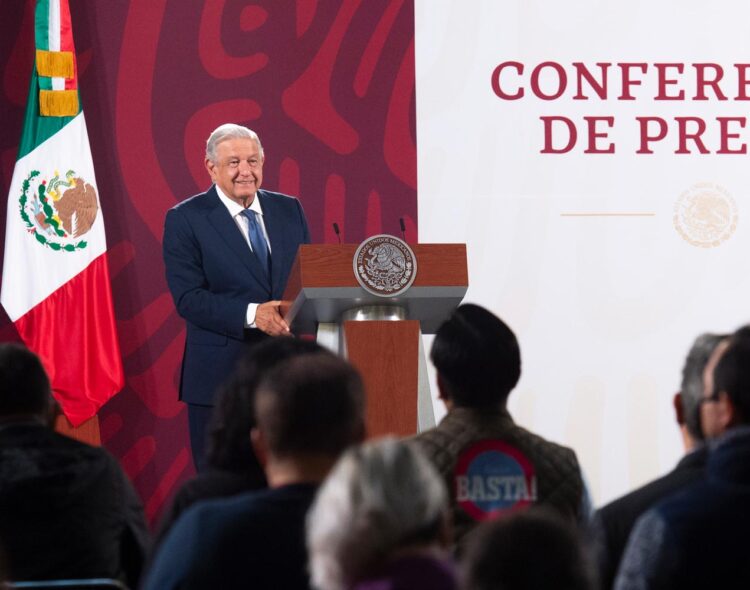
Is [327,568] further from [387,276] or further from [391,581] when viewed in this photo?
[387,276]

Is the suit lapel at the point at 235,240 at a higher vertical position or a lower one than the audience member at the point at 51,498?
higher

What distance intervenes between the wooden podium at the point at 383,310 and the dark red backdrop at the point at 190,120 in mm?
2310

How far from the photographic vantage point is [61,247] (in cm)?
607

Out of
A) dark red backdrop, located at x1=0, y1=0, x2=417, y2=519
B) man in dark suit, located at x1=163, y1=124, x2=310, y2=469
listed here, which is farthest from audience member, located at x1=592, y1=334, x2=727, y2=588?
dark red backdrop, located at x1=0, y1=0, x2=417, y2=519

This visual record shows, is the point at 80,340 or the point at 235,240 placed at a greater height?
the point at 235,240

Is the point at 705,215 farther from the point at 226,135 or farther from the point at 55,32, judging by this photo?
the point at 55,32

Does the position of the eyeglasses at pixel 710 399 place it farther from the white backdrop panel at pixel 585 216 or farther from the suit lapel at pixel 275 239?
the white backdrop panel at pixel 585 216

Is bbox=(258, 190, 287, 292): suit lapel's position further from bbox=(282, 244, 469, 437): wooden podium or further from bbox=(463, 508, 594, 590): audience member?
bbox=(463, 508, 594, 590): audience member

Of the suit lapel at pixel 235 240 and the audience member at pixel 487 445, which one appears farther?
the suit lapel at pixel 235 240

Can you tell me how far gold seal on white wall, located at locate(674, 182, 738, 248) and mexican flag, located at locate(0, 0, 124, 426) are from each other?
279 centimetres

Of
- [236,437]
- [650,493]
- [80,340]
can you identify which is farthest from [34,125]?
[650,493]

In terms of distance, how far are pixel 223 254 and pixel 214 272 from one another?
8cm

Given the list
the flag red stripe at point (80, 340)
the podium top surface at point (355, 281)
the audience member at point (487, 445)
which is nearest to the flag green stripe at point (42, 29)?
the flag red stripe at point (80, 340)

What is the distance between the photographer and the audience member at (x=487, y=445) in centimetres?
252
